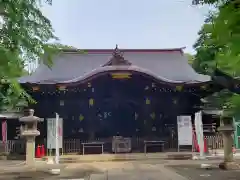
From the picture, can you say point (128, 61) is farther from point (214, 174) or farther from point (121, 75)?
point (214, 174)

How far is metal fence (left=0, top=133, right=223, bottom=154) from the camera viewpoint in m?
18.9

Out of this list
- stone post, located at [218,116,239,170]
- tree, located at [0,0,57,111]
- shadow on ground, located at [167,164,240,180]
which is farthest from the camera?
stone post, located at [218,116,239,170]

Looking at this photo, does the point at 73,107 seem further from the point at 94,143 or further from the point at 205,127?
the point at 205,127

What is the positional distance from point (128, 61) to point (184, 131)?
19.5 ft

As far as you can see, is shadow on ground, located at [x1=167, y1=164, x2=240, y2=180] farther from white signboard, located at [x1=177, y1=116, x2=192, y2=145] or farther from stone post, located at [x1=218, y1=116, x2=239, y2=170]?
white signboard, located at [x1=177, y1=116, x2=192, y2=145]

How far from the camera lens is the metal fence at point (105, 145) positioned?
18917 millimetres

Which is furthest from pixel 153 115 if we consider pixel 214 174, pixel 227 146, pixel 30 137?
pixel 30 137

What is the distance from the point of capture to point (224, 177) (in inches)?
367

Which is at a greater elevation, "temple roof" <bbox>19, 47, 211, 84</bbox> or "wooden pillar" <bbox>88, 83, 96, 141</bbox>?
"temple roof" <bbox>19, 47, 211, 84</bbox>

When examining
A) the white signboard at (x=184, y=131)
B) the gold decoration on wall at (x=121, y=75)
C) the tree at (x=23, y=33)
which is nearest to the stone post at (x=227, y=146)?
the white signboard at (x=184, y=131)

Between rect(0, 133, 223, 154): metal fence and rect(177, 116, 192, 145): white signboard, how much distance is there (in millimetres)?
2103

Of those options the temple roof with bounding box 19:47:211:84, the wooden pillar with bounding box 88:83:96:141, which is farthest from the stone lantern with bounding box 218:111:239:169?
the wooden pillar with bounding box 88:83:96:141

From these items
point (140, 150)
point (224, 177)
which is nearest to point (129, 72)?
point (140, 150)

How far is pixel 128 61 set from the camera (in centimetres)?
2047
